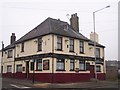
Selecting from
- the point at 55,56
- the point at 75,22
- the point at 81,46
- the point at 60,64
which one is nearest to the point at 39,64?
the point at 60,64

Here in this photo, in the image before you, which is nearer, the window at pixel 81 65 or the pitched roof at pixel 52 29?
the pitched roof at pixel 52 29

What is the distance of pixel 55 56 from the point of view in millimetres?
29688

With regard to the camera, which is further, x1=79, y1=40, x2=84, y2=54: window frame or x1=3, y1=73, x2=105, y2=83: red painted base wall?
x1=79, y1=40, x2=84, y2=54: window frame

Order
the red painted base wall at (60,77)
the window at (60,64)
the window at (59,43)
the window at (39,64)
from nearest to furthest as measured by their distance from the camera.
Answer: the red painted base wall at (60,77), the window at (60,64), the window at (59,43), the window at (39,64)

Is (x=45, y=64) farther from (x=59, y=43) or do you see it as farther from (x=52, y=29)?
(x=52, y=29)

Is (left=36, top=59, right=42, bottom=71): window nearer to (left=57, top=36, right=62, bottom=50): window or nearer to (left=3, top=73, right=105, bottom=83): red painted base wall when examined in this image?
(left=3, top=73, right=105, bottom=83): red painted base wall

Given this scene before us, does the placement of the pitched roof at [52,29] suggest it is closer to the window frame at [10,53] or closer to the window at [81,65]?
the window at [81,65]

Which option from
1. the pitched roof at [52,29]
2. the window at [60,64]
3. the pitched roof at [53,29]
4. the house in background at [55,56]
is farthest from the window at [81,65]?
the window at [60,64]

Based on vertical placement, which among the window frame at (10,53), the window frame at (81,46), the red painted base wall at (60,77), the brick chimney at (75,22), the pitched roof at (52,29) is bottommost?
the red painted base wall at (60,77)

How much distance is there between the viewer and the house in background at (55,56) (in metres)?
30.0

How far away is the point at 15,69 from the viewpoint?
3847 centimetres

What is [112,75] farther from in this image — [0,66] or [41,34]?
[0,66]

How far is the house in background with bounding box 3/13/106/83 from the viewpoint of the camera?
2998 cm

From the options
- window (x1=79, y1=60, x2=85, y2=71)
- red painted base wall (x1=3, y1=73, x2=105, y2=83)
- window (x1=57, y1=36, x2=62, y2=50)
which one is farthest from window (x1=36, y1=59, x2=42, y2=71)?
window (x1=79, y1=60, x2=85, y2=71)
